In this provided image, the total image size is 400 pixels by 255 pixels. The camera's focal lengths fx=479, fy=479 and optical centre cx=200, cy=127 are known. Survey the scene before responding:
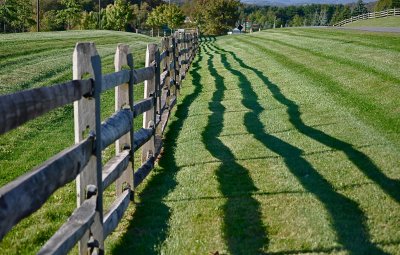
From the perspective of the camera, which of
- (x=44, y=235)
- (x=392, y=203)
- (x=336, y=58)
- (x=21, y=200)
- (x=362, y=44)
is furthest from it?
(x=362, y=44)

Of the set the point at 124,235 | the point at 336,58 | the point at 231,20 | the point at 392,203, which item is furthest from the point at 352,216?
the point at 231,20

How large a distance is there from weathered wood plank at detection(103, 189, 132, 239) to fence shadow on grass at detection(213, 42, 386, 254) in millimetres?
2165

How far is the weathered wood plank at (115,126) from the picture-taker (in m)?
4.63

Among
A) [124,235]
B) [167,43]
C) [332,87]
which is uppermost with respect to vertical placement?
[167,43]

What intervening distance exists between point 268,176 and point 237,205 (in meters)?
1.11

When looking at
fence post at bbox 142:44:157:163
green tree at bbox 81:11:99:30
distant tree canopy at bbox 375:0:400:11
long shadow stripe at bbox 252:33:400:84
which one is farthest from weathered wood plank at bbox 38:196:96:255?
distant tree canopy at bbox 375:0:400:11

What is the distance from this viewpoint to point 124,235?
487cm

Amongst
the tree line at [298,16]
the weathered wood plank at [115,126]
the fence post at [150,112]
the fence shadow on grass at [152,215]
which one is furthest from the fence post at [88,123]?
the tree line at [298,16]

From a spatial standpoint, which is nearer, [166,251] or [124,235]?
[166,251]

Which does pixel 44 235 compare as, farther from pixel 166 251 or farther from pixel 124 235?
pixel 166 251

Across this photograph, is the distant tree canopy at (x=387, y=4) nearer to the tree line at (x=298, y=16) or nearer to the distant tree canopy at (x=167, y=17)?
the tree line at (x=298, y=16)

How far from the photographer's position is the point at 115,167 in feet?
16.5

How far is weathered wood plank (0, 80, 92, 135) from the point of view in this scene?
2.51 meters

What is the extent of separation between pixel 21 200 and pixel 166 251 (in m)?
2.10
